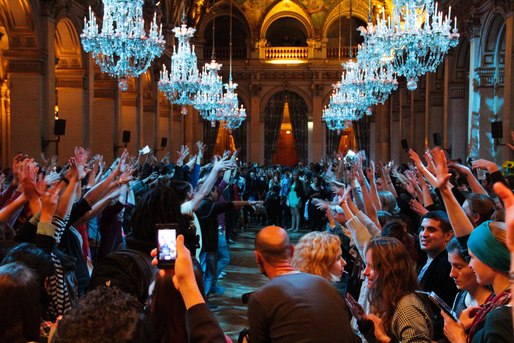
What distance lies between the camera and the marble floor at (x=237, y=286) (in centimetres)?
816

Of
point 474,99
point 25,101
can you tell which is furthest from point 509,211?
point 474,99

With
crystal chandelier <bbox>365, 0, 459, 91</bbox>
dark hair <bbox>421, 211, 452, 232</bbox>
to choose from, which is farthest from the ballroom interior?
dark hair <bbox>421, 211, 452, 232</bbox>

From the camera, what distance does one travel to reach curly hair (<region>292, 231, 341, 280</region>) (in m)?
3.70

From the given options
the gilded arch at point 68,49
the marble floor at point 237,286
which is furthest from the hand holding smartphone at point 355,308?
the gilded arch at point 68,49

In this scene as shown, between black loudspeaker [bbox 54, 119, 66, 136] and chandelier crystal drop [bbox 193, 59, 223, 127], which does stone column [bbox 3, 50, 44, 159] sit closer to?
black loudspeaker [bbox 54, 119, 66, 136]

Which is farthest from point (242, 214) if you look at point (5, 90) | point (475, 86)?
point (5, 90)

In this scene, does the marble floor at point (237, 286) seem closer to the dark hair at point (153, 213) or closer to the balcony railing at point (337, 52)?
the dark hair at point (153, 213)

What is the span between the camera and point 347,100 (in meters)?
21.3

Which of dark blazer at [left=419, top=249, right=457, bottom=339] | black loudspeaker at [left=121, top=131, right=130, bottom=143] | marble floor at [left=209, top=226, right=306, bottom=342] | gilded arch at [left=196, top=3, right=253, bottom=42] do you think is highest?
gilded arch at [left=196, top=3, right=253, bottom=42]

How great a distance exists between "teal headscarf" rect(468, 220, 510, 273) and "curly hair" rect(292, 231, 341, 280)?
1.01m

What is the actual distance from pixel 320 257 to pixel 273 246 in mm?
738

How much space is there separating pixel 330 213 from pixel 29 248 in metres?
3.69

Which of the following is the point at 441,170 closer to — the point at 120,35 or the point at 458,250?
the point at 458,250

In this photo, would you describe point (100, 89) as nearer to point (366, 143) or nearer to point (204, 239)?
point (204, 239)
